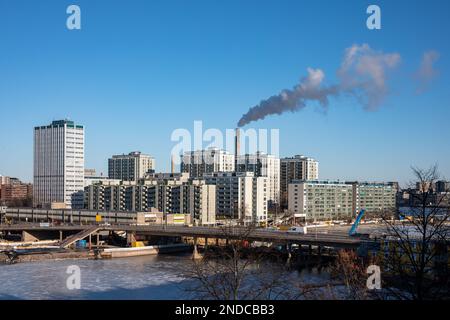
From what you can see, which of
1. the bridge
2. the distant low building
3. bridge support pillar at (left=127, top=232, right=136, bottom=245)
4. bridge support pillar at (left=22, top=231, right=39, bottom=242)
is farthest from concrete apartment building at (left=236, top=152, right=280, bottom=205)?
bridge support pillar at (left=22, top=231, right=39, bottom=242)

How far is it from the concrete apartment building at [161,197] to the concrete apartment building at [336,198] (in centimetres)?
858

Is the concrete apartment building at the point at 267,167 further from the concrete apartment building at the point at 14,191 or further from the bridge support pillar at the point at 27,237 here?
the bridge support pillar at the point at 27,237

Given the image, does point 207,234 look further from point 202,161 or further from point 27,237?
point 202,161

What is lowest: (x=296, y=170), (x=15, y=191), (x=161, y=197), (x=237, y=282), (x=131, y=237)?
(x=131, y=237)

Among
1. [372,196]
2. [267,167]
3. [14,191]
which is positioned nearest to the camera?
[372,196]

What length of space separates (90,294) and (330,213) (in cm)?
3424

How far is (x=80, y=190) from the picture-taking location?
156 feet

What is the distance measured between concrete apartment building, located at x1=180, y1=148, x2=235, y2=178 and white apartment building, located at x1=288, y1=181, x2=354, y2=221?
1367 centimetres

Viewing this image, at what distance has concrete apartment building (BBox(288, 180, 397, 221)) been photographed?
137 ft

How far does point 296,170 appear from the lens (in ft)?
179

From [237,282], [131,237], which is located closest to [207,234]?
[131,237]

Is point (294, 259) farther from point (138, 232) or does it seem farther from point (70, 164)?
point (70, 164)

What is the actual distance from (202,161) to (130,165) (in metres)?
10.1
